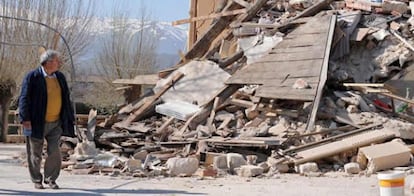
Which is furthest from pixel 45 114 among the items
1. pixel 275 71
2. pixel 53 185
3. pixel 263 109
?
pixel 275 71

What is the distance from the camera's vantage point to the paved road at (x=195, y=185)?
25.4ft

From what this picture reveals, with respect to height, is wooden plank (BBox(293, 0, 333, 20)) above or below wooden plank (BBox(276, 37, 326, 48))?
above

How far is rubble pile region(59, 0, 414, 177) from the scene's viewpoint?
10.1 m

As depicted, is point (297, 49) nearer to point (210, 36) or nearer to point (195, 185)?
point (210, 36)

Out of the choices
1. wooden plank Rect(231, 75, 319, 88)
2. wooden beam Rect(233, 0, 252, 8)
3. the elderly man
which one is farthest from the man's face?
wooden beam Rect(233, 0, 252, 8)

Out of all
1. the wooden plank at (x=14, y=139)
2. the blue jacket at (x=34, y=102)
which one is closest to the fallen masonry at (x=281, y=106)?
the blue jacket at (x=34, y=102)

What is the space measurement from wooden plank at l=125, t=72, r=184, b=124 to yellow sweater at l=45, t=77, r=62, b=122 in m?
5.41

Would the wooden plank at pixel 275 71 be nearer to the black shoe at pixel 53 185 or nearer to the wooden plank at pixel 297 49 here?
the wooden plank at pixel 297 49

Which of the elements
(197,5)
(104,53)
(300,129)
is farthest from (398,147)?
(104,53)

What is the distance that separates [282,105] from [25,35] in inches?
584

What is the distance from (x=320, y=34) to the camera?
1262 centimetres

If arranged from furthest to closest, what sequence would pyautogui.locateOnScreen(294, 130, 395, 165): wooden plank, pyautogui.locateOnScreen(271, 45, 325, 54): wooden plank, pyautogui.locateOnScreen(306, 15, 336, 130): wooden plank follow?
1. pyautogui.locateOnScreen(271, 45, 325, 54): wooden plank
2. pyautogui.locateOnScreen(306, 15, 336, 130): wooden plank
3. pyautogui.locateOnScreen(294, 130, 395, 165): wooden plank

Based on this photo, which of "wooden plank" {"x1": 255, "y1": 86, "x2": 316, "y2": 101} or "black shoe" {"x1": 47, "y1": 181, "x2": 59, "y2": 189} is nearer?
"black shoe" {"x1": 47, "y1": 181, "x2": 59, "y2": 189}

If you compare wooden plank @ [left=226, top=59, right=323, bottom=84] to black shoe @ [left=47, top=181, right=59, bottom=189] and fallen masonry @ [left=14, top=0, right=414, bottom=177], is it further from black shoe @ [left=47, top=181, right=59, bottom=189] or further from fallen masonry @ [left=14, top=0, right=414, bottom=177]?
black shoe @ [left=47, top=181, right=59, bottom=189]
